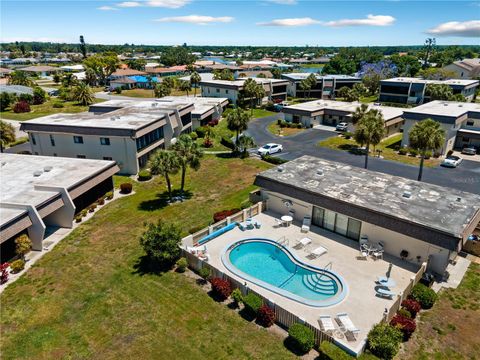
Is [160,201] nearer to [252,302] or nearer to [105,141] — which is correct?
[105,141]

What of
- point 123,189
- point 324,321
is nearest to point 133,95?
point 123,189

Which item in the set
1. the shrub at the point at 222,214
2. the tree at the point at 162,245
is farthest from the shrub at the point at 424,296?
the tree at the point at 162,245

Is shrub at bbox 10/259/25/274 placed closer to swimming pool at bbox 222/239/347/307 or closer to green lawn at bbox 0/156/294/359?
green lawn at bbox 0/156/294/359

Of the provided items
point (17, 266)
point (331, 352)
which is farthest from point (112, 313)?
point (331, 352)

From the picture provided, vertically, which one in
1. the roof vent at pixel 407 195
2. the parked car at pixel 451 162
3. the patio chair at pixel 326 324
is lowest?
the patio chair at pixel 326 324

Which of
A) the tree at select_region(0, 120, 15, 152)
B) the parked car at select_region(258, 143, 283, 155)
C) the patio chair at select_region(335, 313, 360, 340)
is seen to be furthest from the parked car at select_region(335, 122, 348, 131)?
the tree at select_region(0, 120, 15, 152)

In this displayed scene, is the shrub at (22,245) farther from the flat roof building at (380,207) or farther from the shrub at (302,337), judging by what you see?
the shrub at (302,337)
